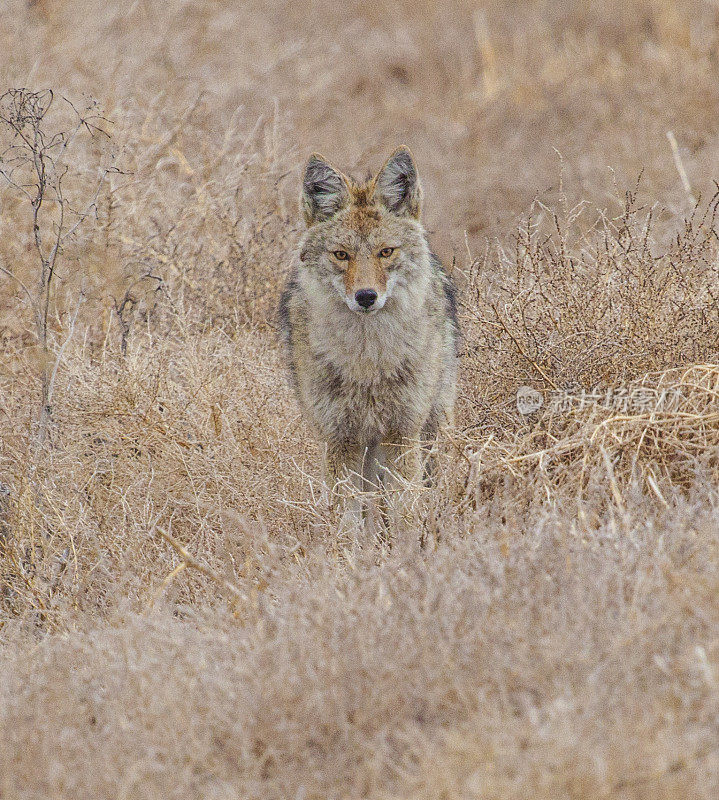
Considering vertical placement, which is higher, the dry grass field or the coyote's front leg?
the dry grass field

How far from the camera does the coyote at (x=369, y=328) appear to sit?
5.03 meters

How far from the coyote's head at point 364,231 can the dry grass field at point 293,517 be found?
0.46m

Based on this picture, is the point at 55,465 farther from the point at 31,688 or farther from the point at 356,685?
the point at 356,685

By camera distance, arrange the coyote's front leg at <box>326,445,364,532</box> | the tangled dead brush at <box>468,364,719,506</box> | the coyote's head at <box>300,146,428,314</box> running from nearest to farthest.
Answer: the tangled dead brush at <box>468,364,719,506</box>
the coyote's head at <box>300,146,428,314</box>
the coyote's front leg at <box>326,445,364,532</box>

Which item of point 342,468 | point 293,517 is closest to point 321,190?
point 342,468

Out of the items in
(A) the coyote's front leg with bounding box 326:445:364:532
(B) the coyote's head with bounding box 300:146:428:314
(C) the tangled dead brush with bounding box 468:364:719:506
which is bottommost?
(A) the coyote's front leg with bounding box 326:445:364:532

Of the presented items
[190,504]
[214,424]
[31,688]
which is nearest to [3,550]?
[190,504]

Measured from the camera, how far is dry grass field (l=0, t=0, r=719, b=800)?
2.77 metres

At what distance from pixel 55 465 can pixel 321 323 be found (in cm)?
154

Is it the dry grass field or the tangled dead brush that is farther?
the tangled dead brush

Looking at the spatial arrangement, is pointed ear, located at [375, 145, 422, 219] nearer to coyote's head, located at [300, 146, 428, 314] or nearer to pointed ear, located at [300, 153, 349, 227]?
coyote's head, located at [300, 146, 428, 314]

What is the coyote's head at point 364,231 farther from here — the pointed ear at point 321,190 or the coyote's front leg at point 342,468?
the coyote's front leg at point 342,468

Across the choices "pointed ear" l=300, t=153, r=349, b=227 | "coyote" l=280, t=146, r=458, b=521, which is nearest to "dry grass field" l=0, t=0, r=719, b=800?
"coyote" l=280, t=146, r=458, b=521

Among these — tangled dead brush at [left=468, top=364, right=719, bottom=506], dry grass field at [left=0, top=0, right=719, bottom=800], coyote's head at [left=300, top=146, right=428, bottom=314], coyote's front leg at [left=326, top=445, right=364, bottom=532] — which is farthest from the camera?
coyote's front leg at [left=326, top=445, right=364, bottom=532]
